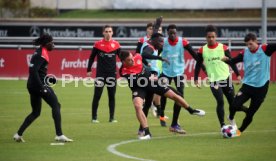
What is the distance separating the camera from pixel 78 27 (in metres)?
45.4

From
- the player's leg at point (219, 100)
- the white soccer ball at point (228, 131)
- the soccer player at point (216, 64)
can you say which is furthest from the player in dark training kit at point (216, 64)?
the white soccer ball at point (228, 131)

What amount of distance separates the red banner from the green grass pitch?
33.4ft

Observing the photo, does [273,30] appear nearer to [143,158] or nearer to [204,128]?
[204,128]

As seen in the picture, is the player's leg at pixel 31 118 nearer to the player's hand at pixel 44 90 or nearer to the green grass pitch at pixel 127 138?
the green grass pitch at pixel 127 138

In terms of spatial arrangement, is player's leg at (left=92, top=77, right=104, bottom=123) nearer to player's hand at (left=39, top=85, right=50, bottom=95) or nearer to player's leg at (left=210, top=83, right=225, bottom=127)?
player's leg at (left=210, top=83, right=225, bottom=127)

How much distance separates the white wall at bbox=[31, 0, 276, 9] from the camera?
45.5m

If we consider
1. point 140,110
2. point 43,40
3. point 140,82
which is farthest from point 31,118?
point 140,82

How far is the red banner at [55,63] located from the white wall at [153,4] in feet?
42.0

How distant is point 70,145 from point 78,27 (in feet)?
102

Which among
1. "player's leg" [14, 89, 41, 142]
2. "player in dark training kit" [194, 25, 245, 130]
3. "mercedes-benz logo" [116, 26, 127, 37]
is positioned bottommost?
"player's leg" [14, 89, 41, 142]

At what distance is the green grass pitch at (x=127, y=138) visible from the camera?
13.3 m

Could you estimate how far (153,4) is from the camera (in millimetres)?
47531

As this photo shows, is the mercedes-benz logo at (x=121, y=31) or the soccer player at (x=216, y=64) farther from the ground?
the mercedes-benz logo at (x=121, y=31)

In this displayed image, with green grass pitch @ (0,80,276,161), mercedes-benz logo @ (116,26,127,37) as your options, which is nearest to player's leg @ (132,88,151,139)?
green grass pitch @ (0,80,276,161)
